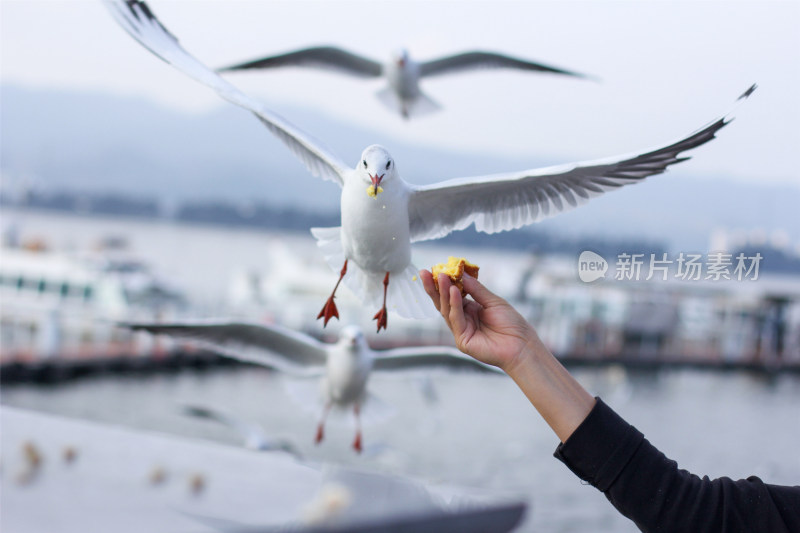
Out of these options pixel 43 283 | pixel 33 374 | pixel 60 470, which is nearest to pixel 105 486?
pixel 60 470

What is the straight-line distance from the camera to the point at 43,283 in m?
11.9

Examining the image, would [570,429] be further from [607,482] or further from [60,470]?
[60,470]

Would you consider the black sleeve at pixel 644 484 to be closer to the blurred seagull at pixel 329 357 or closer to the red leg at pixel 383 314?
the red leg at pixel 383 314

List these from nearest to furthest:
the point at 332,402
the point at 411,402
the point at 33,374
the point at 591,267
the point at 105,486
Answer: the point at 591,267 < the point at 332,402 < the point at 105,486 < the point at 33,374 < the point at 411,402

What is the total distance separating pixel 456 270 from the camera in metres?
0.80

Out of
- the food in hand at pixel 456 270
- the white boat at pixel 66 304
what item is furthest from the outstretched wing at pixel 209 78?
the white boat at pixel 66 304

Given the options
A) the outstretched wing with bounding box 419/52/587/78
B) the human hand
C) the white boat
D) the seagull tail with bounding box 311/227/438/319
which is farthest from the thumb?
the white boat

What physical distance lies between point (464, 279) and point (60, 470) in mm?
1911

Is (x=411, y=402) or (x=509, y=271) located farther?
(x=509, y=271)

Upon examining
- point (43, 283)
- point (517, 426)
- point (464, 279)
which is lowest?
point (517, 426)

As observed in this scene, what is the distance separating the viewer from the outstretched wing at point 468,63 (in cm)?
176

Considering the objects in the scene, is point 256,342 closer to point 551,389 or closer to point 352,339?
point 352,339

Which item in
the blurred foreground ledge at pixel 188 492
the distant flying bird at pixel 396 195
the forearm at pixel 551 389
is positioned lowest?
the blurred foreground ledge at pixel 188 492

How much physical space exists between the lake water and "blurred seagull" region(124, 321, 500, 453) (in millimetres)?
5569
